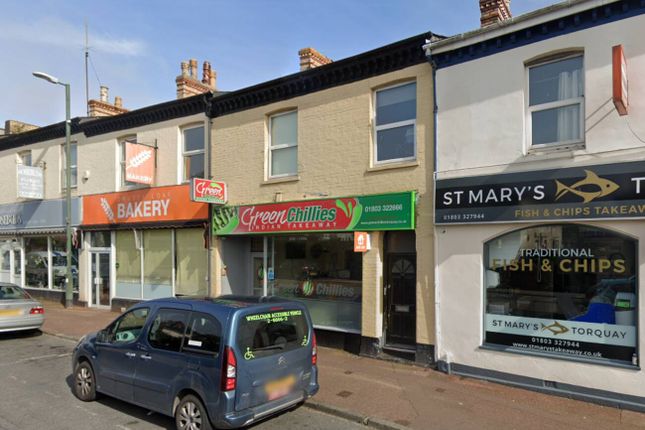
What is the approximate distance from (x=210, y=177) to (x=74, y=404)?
7190 mm

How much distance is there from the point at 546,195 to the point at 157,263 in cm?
1147

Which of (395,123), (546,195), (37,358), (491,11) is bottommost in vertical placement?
(37,358)

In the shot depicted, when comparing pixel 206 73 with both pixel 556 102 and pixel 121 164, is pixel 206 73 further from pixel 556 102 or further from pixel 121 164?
pixel 556 102

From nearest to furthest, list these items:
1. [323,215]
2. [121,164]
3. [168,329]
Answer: [168,329] < [323,215] < [121,164]

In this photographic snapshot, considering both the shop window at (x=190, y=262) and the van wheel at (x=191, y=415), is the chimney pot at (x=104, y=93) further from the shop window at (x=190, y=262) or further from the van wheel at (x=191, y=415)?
the van wheel at (x=191, y=415)

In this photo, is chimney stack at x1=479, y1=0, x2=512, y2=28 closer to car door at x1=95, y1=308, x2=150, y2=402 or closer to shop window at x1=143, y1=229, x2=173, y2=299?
car door at x1=95, y1=308, x2=150, y2=402

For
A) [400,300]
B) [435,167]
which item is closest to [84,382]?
[400,300]

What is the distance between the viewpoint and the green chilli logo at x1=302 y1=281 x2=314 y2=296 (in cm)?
1098

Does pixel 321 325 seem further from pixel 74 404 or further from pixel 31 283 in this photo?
pixel 31 283

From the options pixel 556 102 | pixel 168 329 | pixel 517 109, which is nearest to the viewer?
pixel 168 329

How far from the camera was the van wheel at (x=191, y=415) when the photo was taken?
5.19 meters

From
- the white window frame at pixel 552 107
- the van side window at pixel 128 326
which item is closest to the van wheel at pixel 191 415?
the van side window at pixel 128 326

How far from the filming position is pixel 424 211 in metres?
8.70

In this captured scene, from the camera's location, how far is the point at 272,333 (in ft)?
18.5
